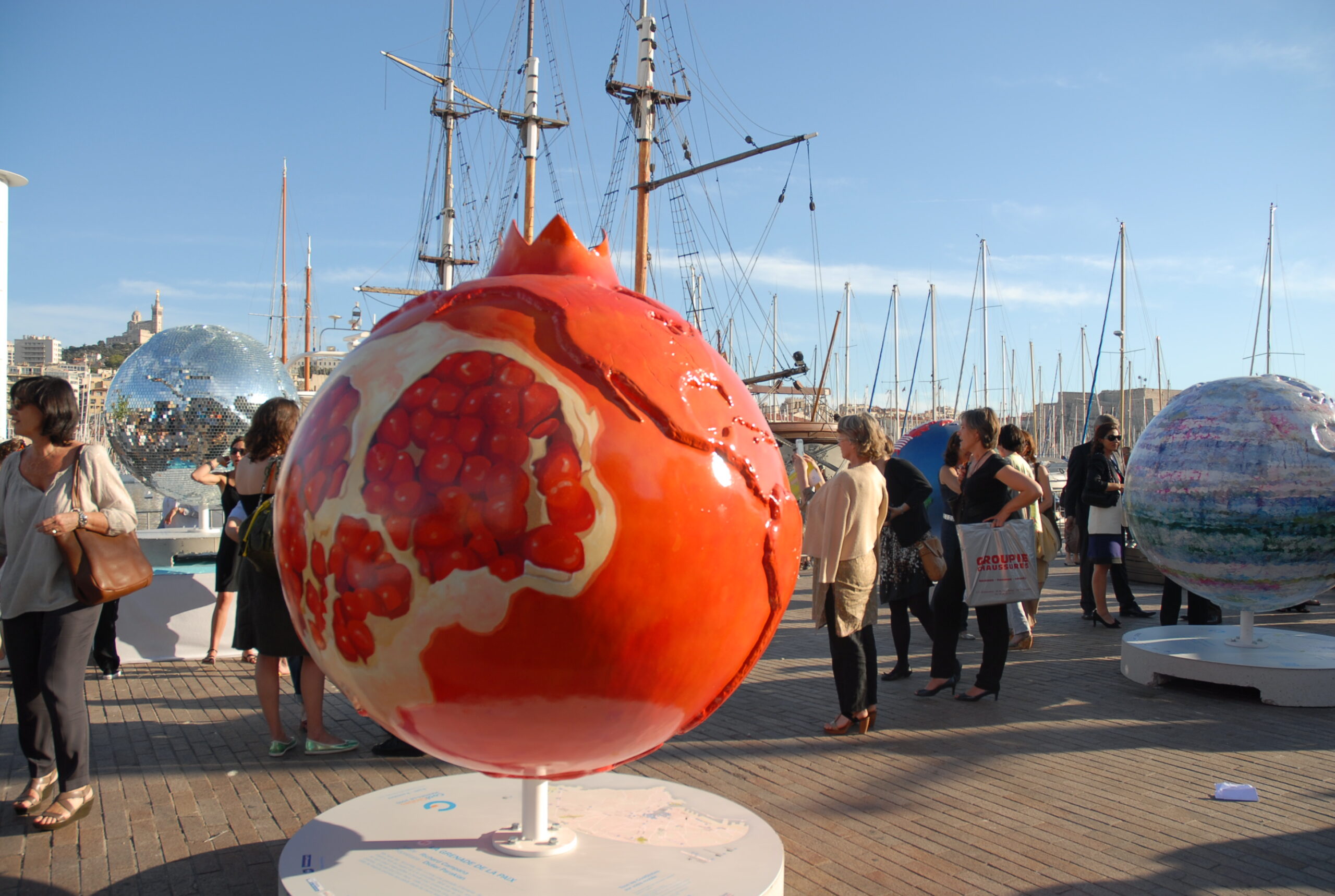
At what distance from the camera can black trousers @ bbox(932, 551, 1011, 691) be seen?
623cm

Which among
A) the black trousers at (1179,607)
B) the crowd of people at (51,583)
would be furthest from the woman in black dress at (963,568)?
the crowd of people at (51,583)

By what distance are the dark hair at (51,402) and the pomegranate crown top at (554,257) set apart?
7.97 feet

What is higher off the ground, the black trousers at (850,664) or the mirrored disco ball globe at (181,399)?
the mirrored disco ball globe at (181,399)

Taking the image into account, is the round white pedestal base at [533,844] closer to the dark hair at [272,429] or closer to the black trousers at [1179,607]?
the dark hair at [272,429]

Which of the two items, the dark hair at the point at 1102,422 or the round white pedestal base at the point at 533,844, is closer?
the round white pedestal base at the point at 533,844

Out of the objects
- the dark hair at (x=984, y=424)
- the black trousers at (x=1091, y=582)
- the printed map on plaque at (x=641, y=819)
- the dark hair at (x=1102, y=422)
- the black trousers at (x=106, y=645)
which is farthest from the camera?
the black trousers at (x=1091, y=582)

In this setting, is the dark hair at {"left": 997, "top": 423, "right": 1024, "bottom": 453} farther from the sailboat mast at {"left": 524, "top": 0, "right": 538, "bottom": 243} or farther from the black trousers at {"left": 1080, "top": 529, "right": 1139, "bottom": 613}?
the sailboat mast at {"left": 524, "top": 0, "right": 538, "bottom": 243}

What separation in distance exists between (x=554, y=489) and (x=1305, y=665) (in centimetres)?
613

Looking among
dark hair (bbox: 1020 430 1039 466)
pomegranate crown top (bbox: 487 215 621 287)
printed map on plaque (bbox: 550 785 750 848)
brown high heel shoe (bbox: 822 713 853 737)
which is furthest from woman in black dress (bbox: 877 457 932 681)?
pomegranate crown top (bbox: 487 215 621 287)

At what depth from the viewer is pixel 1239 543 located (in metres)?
6.20

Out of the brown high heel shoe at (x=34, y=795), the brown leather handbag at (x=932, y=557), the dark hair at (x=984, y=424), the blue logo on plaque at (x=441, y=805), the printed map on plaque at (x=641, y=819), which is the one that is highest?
the dark hair at (x=984, y=424)

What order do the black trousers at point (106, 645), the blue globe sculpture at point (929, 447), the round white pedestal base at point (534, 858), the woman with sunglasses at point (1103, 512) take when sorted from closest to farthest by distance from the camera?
the round white pedestal base at point (534, 858)
the black trousers at point (106, 645)
the woman with sunglasses at point (1103, 512)
the blue globe sculpture at point (929, 447)

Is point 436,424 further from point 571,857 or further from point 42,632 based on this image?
point 42,632

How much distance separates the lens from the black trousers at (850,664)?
18.1ft
